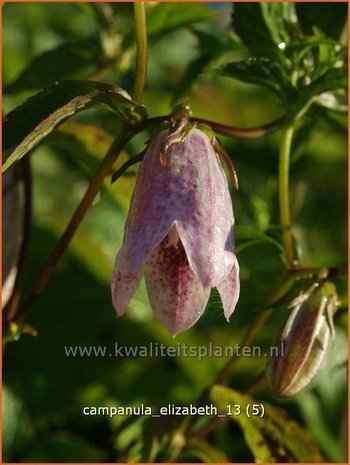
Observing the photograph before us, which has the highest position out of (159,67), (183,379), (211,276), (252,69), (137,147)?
(159,67)

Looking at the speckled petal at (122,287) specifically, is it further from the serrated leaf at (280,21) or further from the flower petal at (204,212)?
the serrated leaf at (280,21)

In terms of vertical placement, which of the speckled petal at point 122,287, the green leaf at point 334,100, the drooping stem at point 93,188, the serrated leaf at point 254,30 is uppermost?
the serrated leaf at point 254,30

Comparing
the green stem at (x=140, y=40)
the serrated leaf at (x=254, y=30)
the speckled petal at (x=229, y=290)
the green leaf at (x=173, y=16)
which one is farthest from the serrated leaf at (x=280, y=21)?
the speckled petal at (x=229, y=290)

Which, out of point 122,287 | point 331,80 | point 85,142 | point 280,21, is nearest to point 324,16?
point 280,21

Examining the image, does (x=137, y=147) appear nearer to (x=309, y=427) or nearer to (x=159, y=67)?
(x=309, y=427)

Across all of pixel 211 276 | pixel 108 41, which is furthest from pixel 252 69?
pixel 108 41

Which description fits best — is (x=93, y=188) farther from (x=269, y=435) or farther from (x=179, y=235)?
(x=269, y=435)

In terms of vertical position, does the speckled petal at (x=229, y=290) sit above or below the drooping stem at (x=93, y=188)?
below
